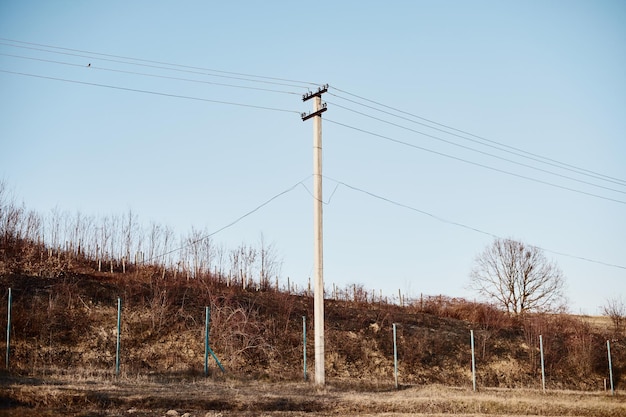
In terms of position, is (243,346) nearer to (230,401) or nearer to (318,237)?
(318,237)

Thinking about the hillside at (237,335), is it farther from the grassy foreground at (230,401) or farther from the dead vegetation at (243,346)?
the grassy foreground at (230,401)

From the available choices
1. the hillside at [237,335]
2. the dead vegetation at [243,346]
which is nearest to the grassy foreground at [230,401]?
the dead vegetation at [243,346]

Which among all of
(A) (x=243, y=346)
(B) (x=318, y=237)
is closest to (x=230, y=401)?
(B) (x=318, y=237)

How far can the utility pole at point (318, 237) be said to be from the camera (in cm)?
2028

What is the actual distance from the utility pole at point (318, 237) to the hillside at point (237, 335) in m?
3.41

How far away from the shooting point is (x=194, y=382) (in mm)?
→ 20234

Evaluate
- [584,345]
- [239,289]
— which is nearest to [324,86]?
[239,289]

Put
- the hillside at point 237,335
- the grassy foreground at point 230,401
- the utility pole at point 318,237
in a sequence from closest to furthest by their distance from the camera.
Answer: the grassy foreground at point 230,401 < the utility pole at point 318,237 < the hillside at point 237,335

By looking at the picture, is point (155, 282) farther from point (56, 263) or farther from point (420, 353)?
point (420, 353)

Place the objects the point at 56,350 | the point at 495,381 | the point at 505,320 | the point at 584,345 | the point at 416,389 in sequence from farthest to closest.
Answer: the point at 505,320, the point at 584,345, the point at 495,381, the point at 56,350, the point at 416,389

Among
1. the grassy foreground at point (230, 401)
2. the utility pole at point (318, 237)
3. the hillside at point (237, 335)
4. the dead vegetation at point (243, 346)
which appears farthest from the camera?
the hillside at point (237, 335)

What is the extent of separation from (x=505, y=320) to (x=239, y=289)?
18.6 m

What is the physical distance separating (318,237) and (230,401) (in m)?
7.31

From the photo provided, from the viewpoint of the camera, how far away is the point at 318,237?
21.1 m
